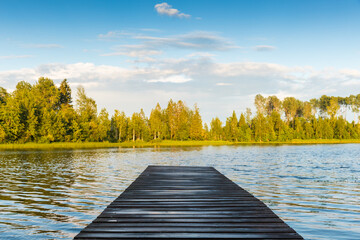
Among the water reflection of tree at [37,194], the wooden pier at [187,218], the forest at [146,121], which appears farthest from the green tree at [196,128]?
the wooden pier at [187,218]

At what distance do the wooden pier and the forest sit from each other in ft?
272

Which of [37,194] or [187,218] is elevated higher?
[187,218]

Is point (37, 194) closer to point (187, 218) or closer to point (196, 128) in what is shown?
point (187, 218)

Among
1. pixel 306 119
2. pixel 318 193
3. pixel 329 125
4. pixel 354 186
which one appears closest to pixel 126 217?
pixel 318 193

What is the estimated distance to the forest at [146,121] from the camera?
3428 inches

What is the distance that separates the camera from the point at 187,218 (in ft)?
24.7

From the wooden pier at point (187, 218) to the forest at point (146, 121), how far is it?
82859 mm

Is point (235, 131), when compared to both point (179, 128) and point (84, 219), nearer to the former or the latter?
point (179, 128)

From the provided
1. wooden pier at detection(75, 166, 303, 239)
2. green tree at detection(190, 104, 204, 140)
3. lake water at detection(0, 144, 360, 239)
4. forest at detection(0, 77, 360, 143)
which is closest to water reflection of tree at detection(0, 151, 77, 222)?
lake water at detection(0, 144, 360, 239)

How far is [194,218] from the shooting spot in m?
7.56

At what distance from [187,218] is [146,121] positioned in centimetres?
11772

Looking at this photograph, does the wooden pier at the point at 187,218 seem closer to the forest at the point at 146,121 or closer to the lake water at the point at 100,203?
the lake water at the point at 100,203

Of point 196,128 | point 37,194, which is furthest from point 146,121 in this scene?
point 37,194

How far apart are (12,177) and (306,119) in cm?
14490
